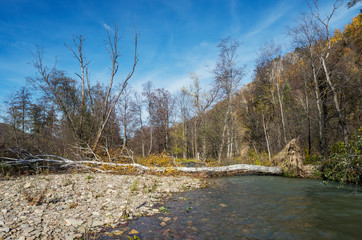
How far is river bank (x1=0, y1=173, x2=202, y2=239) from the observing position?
350 centimetres

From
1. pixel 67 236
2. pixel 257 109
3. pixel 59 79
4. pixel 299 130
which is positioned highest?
pixel 59 79

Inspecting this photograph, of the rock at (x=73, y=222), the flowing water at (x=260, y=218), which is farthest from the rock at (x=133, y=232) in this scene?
the rock at (x=73, y=222)

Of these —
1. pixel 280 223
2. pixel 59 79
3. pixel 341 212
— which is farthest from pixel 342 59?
pixel 59 79

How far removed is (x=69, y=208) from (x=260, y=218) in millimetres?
4777

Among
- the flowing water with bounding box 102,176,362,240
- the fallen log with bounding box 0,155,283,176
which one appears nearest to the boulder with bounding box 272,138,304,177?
the fallen log with bounding box 0,155,283,176

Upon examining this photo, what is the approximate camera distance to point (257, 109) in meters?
22.5

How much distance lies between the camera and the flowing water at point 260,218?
141 inches

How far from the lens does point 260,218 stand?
4359 mm

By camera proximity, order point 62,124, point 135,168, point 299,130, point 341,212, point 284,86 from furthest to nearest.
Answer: point 284,86, point 299,130, point 62,124, point 135,168, point 341,212

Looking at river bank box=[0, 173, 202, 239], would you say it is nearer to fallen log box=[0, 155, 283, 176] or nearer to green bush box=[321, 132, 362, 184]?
fallen log box=[0, 155, 283, 176]

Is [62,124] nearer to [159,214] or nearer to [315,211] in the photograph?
[159,214]

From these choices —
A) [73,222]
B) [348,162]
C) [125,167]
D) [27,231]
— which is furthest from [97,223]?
[348,162]

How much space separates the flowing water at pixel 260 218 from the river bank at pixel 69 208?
0.61 meters

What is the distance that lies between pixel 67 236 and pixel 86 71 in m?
13.3
